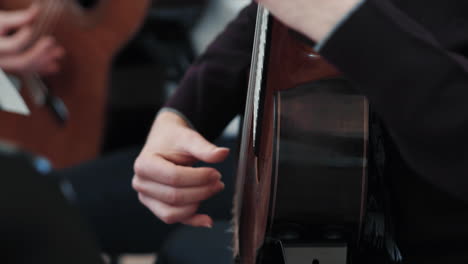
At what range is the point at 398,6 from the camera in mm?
471

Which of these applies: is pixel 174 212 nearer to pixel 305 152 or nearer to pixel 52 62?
pixel 305 152

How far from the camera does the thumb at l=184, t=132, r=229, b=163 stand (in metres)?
0.47

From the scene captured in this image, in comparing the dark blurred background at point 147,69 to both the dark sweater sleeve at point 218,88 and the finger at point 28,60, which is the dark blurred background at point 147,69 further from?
the dark sweater sleeve at point 218,88

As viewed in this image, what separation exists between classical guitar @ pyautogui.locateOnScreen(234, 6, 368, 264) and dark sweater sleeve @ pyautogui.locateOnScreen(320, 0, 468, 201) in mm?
74

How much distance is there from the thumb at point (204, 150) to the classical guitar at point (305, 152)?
36 mm

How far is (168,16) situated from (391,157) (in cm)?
88

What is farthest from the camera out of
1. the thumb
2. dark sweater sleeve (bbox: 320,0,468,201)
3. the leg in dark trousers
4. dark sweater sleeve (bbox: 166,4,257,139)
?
the leg in dark trousers

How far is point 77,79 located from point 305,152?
95cm

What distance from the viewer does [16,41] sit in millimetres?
1211

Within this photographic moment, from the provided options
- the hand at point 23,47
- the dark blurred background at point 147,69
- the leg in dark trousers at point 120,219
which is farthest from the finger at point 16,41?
the leg in dark trousers at point 120,219

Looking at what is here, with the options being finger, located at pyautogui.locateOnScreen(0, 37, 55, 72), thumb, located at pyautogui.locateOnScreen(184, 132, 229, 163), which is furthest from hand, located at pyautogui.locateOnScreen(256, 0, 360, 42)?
finger, located at pyautogui.locateOnScreen(0, 37, 55, 72)

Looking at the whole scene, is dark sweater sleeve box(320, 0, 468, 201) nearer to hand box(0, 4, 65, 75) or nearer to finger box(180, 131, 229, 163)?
finger box(180, 131, 229, 163)

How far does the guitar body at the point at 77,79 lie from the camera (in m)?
1.26

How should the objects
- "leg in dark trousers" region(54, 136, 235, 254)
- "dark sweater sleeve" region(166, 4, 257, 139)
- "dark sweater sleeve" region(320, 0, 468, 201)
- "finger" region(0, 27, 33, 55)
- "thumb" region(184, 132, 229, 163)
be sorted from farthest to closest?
"finger" region(0, 27, 33, 55) < "leg in dark trousers" region(54, 136, 235, 254) < "dark sweater sleeve" region(166, 4, 257, 139) < "thumb" region(184, 132, 229, 163) < "dark sweater sleeve" region(320, 0, 468, 201)
